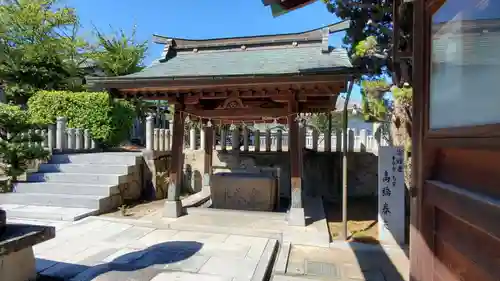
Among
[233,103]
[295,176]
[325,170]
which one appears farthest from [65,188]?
[325,170]

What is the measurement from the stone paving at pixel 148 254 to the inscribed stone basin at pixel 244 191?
212cm

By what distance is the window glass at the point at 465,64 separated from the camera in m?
1.01

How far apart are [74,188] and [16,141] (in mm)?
1725

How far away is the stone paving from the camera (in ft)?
11.8

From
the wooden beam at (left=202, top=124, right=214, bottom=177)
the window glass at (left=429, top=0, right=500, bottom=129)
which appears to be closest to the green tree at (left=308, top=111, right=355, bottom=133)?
the wooden beam at (left=202, top=124, right=214, bottom=177)

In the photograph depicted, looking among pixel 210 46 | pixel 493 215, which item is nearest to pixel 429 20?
pixel 493 215

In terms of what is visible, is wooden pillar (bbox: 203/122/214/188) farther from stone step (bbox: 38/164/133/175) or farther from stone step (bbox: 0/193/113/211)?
stone step (bbox: 0/193/113/211)

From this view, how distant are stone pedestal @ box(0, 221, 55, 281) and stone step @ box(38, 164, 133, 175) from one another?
15.4 feet

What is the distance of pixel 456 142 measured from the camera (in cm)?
121

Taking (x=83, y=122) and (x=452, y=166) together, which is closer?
(x=452, y=166)

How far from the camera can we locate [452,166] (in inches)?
Answer: 50.8

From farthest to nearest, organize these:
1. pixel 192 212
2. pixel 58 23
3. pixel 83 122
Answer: pixel 58 23, pixel 83 122, pixel 192 212

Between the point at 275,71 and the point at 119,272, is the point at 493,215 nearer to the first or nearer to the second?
the point at 119,272

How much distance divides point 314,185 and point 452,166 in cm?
799
